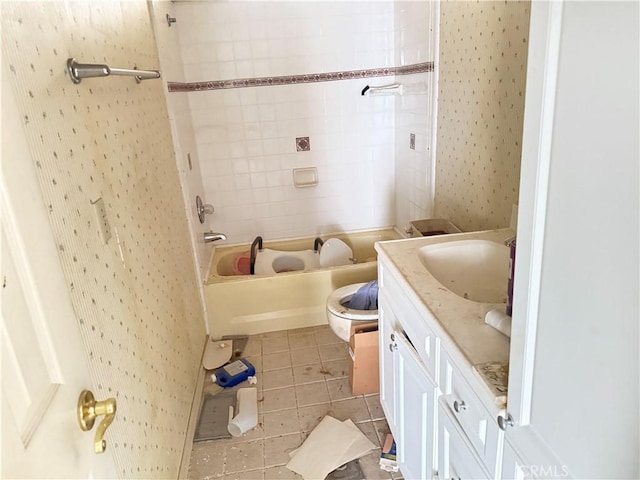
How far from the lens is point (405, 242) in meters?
1.62

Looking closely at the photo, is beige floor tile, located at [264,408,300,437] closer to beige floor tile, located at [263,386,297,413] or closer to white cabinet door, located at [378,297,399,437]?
beige floor tile, located at [263,386,297,413]

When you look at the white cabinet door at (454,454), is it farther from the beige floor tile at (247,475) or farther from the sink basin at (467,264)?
the beige floor tile at (247,475)

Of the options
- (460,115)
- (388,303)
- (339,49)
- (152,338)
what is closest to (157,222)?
(152,338)

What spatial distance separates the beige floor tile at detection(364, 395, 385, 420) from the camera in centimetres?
200

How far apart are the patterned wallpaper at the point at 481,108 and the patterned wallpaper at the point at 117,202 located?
1.37m

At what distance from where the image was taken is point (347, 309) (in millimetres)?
2160

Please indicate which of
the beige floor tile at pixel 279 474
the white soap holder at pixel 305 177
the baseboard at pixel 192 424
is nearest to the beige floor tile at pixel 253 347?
the baseboard at pixel 192 424

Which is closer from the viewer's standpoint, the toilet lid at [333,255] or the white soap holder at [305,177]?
the toilet lid at [333,255]

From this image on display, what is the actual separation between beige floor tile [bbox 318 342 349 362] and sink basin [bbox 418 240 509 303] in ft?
3.59

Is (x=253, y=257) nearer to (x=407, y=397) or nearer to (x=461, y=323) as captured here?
(x=407, y=397)

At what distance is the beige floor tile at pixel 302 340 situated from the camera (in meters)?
2.60

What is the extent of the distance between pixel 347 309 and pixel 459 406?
1168 mm

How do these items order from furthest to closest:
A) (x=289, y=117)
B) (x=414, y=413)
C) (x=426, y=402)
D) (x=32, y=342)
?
(x=289, y=117) → (x=414, y=413) → (x=426, y=402) → (x=32, y=342)

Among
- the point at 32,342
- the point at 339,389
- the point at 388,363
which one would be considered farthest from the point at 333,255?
the point at 32,342
